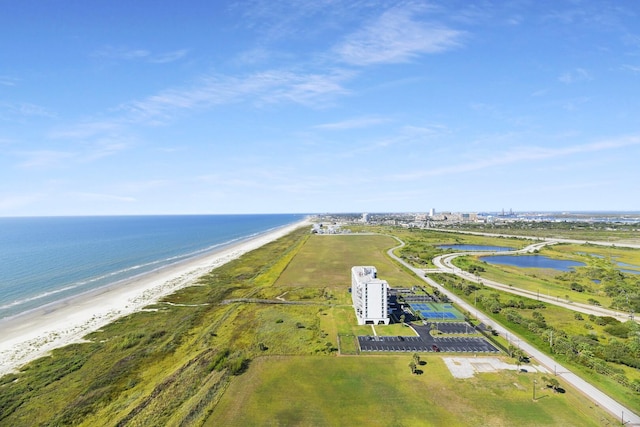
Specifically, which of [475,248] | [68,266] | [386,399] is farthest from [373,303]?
[475,248]

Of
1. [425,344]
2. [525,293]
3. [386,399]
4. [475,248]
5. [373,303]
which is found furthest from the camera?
[475,248]

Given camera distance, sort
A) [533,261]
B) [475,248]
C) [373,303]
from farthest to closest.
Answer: [475,248], [533,261], [373,303]

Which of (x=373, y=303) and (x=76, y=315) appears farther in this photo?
(x=76, y=315)

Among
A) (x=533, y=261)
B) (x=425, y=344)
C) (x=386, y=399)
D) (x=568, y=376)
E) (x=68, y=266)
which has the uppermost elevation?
(x=68, y=266)

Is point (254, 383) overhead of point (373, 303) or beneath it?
beneath

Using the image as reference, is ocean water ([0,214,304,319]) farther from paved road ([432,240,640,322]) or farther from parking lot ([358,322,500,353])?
paved road ([432,240,640,322])

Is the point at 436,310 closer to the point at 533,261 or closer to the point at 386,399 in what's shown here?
the point at 386,399

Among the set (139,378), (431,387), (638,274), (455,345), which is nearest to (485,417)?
(431,387)

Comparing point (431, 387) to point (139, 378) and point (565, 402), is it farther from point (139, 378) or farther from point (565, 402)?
point (139, 378)
